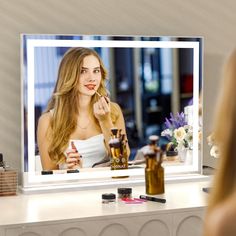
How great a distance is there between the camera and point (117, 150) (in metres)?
2.97

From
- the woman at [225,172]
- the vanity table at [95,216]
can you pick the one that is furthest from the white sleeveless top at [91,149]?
the woman at [225,172]

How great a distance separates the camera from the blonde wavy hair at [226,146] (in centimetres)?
99

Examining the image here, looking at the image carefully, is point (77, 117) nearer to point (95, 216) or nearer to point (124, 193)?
point (124, 193)

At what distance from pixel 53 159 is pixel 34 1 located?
83cm

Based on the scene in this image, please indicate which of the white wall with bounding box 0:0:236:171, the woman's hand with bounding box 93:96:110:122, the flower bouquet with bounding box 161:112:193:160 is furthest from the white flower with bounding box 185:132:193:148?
the woman's hand with bounding box 93:96:110:122

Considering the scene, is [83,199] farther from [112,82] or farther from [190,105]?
[190,105]

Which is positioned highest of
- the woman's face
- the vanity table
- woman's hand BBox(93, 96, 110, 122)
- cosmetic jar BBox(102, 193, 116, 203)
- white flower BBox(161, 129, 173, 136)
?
the woman's face

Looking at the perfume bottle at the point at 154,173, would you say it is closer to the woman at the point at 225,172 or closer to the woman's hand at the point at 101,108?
the woman's hand at the point at 101,108

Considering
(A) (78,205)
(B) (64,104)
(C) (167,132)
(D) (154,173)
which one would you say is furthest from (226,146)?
(C) (167,132)

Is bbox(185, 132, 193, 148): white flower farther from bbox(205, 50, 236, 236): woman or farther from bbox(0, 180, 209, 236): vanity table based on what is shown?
bbox(205, 50, 236, 236): woman

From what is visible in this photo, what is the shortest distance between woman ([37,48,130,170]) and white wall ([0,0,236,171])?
0.55 feet

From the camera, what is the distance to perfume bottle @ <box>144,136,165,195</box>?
Result: 2.72 metres

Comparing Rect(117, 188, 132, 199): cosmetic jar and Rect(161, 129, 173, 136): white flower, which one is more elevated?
Rect(161, 129, 173, 136): white flower

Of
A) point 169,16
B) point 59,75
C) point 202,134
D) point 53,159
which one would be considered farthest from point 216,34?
point 53,159
